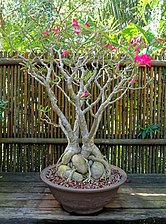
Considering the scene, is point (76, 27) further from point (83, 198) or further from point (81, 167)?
point (83, 198)

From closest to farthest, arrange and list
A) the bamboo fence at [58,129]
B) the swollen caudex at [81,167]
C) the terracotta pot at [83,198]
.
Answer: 1. the terracotta pot at [83,198]
2. the swollen caudex at [81,167]
3. the bamboo fence at [58,129]

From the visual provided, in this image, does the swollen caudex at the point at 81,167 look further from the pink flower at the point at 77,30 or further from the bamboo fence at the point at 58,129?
the pink flower at the point at 77,30

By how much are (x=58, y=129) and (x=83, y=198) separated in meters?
1.14

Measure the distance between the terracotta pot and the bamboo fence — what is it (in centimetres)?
97

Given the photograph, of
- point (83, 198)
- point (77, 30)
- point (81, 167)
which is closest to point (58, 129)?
point (81, 167)

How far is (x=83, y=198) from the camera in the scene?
197cm

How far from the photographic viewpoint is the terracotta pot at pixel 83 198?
1.95 meters

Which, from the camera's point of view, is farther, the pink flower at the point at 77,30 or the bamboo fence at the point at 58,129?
the bamboo fence at the point at 58,129

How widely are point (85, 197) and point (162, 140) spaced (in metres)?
1.37

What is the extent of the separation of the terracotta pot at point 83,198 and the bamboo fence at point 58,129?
966 mm

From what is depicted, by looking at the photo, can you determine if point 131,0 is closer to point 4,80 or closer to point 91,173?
point 4,80

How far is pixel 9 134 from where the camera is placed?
2.96 metres

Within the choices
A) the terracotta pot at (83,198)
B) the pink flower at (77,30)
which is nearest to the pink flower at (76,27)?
the pink flower at (77,30)

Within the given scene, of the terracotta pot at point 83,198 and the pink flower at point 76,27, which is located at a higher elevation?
the pink flower at point 76,27
